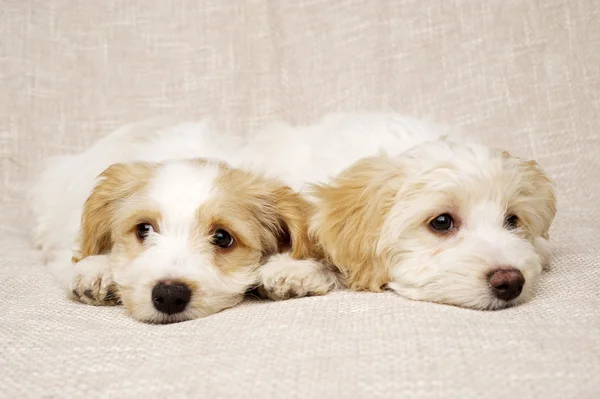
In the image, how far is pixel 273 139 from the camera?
3.81m

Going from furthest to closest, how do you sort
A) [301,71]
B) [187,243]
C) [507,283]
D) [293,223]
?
[301,71] → [293,223] → [187,243] → [507,283]

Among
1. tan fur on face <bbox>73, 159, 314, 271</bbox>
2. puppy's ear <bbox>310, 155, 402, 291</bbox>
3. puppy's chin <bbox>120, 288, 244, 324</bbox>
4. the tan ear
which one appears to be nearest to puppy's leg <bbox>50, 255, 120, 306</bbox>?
tan fur on face <bbox>73, 159, 314, 271</bbox>

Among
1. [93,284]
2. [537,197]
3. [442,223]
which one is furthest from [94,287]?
[537,197]

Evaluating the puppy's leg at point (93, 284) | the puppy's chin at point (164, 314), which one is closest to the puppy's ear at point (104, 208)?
the puppy's leg at point (93, 284)

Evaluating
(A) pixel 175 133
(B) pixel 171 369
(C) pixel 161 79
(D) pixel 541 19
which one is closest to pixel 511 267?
(B) pixel 171 369

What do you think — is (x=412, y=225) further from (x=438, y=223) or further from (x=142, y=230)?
(x=142, y=230)

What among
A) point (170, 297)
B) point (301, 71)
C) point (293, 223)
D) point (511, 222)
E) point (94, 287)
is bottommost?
point (94, 287)

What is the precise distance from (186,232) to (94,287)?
0.40 m

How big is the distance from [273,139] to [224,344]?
1.79 metres

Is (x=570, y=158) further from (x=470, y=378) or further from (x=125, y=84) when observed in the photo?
(x=470, y=378)

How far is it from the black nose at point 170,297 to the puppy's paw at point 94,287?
14.2 inches

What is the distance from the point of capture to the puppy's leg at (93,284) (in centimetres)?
285

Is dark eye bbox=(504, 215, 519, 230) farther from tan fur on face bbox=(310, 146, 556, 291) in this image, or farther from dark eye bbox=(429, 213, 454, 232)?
dark eye bbox=(429, 213, 454, 232)

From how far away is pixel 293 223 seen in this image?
10.0 feet
